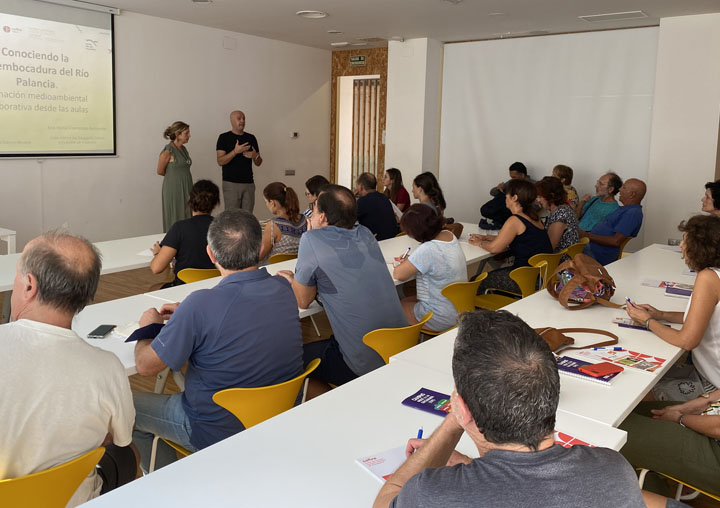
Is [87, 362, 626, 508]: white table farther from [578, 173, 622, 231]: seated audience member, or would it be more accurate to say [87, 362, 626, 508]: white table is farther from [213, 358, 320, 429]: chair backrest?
[578, 173, 622, 231]: seated audience member

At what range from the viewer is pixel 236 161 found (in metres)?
8.49

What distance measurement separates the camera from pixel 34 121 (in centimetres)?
692

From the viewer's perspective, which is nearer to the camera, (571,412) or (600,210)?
(571,412)

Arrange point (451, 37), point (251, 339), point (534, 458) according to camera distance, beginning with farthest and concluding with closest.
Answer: point (451, 37) → point (251, 339) → point (534, 458)

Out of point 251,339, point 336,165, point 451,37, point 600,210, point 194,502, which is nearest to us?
point 194,502

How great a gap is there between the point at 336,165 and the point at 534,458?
10.1 m

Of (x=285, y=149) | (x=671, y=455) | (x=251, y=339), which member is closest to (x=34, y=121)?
(x=285, y=149)

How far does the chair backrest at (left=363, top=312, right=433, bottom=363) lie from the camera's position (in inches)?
107

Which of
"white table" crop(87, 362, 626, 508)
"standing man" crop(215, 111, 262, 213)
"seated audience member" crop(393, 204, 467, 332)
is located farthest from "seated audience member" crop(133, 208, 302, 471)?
"standing man" crop(215, 111, 262, 213)

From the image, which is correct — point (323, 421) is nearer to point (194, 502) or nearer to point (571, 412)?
point (194, 502)

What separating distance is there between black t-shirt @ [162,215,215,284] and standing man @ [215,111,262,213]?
4.63m

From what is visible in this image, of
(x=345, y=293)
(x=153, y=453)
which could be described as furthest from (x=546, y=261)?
(x=153, y=453)

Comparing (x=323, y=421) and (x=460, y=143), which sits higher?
(x=460, y=143)

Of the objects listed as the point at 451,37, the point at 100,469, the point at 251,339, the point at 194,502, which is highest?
the point at 451,37
